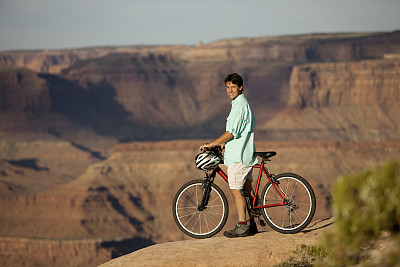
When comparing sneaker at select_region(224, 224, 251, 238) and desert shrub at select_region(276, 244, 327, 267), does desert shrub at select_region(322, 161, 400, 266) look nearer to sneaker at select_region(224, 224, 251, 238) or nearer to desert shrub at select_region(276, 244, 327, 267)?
desert shrub at select_region(276, 244, 327, 267)

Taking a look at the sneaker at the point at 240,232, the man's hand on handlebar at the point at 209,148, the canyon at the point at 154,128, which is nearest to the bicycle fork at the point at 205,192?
the man's hand on handlebar at the point at 209,148

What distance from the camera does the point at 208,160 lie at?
10.7 metres

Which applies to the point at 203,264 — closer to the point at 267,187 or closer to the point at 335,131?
the point at 267,187

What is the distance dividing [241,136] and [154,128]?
483 feet

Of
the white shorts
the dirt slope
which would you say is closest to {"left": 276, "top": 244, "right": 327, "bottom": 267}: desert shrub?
the dirt slope

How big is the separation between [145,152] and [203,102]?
7493 centimetres

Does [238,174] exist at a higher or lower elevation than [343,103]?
lower

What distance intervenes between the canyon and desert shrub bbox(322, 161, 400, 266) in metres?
41.9

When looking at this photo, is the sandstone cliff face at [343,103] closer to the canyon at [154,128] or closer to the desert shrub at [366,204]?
the canyon at [154,128]

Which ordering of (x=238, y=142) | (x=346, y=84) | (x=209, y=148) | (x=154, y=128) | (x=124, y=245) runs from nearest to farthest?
(x=238, y=142) → (x=209, y=148) → (x=124, y=245) → (x=346, y=84) → (x=154, y=128)

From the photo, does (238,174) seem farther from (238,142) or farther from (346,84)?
(346,84)

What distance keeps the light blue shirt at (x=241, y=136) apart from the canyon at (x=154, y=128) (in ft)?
126

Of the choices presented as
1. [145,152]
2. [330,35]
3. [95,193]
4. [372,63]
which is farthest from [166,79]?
[95,193]

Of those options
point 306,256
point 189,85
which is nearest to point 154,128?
point 189,85
